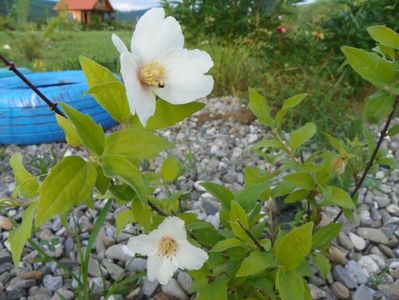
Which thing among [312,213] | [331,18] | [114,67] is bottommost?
[114,67]

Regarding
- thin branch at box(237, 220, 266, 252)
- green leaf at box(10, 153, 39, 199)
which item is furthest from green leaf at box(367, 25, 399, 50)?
green leaf at box(10, 153, 39, 199)

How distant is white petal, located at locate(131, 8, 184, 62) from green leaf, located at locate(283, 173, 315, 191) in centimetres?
48

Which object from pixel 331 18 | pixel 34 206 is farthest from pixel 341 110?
pixel 34 206

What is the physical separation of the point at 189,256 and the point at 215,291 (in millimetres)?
129

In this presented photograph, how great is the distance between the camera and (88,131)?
598 mm

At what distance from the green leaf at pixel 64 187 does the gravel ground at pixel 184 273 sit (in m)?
0.50

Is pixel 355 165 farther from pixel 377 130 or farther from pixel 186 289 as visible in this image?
pixel 377 130

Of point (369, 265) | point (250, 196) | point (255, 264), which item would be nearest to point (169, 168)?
point (250, 196)

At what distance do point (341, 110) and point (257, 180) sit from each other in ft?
5.90

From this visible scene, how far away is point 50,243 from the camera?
1668 mm

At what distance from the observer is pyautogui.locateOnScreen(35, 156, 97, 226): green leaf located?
0.57 meters

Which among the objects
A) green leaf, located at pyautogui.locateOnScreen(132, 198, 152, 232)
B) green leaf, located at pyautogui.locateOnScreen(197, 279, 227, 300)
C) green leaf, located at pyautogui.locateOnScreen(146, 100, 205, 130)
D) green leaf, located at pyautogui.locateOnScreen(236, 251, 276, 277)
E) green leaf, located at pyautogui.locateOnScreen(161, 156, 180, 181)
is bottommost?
green leaf, located at pyautogui.locateOnScreen(197, 279, 227, 300)

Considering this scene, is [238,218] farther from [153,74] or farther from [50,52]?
[50,52]

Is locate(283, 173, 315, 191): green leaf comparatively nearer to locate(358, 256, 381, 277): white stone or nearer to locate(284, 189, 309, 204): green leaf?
locate(284, 189, 309, 204): green leaf
